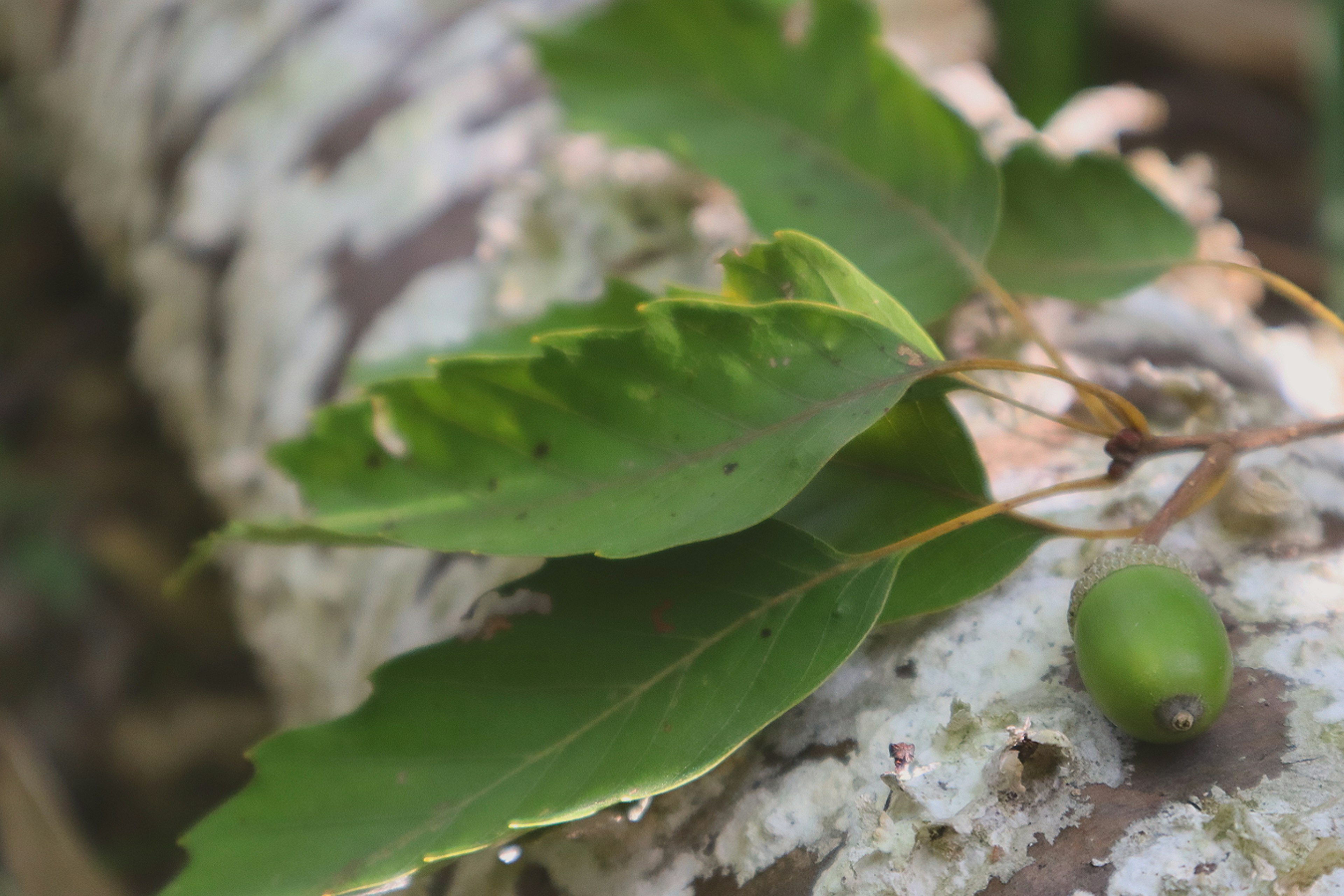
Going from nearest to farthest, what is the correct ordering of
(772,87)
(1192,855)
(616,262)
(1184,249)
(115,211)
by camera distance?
1. (1192,855)
2. (1184,249)
3. (772,87)
4. (616,262)
5. (115,211)

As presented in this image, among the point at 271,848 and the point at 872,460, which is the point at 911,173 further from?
the point at 271,848

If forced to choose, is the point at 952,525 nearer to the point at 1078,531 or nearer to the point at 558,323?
the point at 1078,531

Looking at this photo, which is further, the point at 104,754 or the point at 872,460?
the point at 104,754

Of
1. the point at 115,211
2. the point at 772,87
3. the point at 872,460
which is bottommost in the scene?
the point at 872,460

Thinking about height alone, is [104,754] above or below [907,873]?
below

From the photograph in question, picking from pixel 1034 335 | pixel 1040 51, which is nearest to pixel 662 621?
pixel 1034 335

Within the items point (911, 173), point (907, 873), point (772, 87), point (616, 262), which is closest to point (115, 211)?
point (616, 262)

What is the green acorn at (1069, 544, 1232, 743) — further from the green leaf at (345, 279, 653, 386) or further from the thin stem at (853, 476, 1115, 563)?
the green leaf at (345, 279, 653, 386)

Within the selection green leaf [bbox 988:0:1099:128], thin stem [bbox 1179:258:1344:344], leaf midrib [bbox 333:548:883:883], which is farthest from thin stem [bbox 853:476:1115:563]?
green leaf [bbox 988:0:1099:128]
